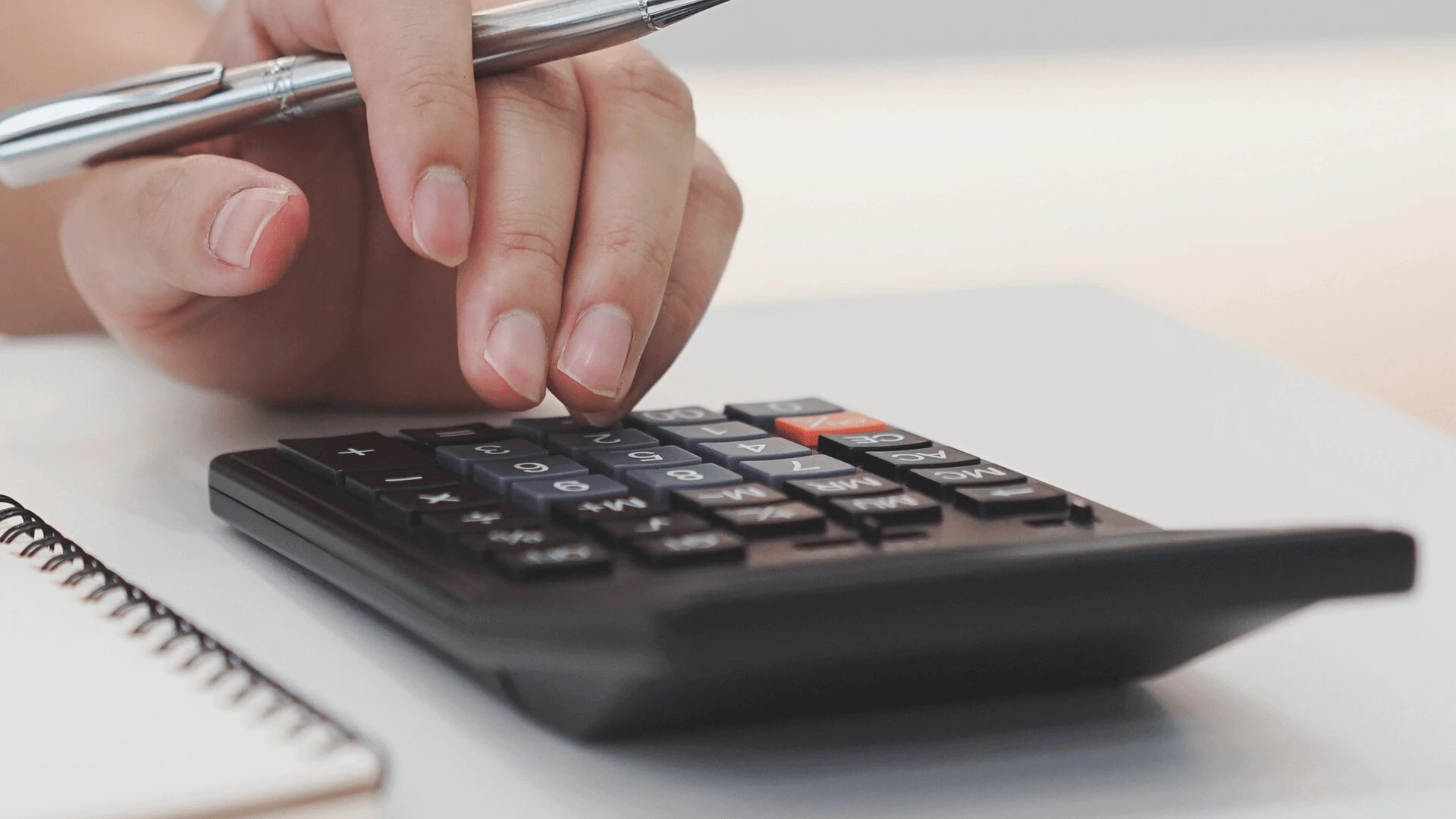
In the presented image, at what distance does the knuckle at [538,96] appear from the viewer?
392 mm

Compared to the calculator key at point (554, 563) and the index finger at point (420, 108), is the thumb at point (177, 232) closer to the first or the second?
the index finger at point (420, 108)

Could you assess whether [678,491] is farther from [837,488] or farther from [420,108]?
[420,108]

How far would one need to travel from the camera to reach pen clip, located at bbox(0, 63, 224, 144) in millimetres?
420

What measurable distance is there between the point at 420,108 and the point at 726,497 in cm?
14

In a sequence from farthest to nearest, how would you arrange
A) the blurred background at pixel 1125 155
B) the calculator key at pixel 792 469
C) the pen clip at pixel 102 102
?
the blurred background at pixel 1125 155 → the pen clip at pixel 102 102 → the calculator key at pixel 792 469

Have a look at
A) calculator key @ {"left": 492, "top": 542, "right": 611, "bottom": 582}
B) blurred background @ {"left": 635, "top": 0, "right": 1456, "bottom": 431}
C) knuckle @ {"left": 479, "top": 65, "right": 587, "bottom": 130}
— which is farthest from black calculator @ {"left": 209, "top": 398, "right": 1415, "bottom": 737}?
blurred background @ {"left": 635, "top": 0, "right": 1456, "bottom": 431}

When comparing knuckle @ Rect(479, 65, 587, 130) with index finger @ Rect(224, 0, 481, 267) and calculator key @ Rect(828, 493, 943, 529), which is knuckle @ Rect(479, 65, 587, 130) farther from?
calculator key @ Rect(828, 493, 943, 529)

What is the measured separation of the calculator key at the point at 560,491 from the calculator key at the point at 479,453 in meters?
0.03

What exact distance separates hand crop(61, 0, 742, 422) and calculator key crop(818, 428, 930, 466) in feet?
0.17

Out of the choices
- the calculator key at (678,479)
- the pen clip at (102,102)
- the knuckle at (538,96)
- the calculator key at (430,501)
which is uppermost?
the knuckle at (538,96)

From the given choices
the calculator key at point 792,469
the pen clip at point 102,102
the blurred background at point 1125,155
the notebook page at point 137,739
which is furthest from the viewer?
the blurred background at point 1125,155

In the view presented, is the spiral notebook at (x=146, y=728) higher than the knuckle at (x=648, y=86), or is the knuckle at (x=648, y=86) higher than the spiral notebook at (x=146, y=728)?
the knuckle at (x=648, y=86)

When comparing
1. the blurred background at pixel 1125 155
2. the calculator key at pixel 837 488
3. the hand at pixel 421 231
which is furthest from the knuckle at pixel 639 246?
the blurred background at pixel 1125 155

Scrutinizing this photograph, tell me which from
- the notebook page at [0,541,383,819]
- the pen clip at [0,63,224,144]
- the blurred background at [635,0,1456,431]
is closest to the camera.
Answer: the notebook page at [0,541,383,819]
